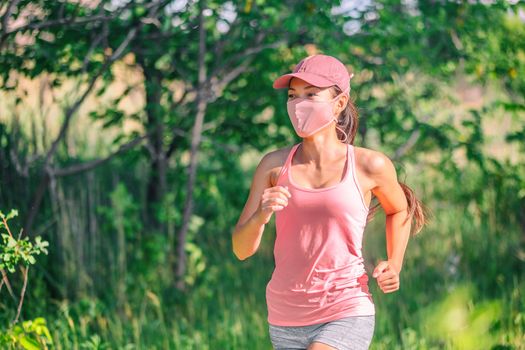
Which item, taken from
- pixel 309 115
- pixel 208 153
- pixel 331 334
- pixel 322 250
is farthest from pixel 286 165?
pixel 208 153

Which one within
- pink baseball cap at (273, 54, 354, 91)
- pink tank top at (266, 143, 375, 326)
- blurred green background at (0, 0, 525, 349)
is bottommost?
blurred green background at (0, 0, 525, 349)

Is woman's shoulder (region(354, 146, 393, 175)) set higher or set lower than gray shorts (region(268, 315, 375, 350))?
higher

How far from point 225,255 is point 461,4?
2410mm

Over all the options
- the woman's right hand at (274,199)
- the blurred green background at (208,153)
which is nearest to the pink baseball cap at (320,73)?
the woman's right hand at (274,199)

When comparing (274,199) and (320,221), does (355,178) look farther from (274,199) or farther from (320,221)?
(274,199)

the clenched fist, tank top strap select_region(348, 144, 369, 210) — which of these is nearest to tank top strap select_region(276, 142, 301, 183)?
tank top strap select_region(348, 144, 369, 210)

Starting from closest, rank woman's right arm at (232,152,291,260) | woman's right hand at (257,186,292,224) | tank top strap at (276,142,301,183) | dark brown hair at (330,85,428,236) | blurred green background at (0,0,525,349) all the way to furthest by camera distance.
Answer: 1. woman's right hand at (257,186,292,224)
2. woman's right arm at (232,152,291,260)
3. tank top strap at (276,142,301,183)
4. dark brown hair at (330,85,428,236)
5. blurred green background at (0,0,525,349)

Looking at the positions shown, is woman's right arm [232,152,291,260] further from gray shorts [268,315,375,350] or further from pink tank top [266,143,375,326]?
gray shorts [268,315,375,350]

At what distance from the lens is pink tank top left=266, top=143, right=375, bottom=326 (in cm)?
262

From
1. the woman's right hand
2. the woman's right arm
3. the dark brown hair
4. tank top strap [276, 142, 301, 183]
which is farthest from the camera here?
the dark brown hair

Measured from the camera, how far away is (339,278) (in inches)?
105

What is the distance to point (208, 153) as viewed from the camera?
608cm

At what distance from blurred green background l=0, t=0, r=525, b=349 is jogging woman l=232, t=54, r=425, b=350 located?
157cm

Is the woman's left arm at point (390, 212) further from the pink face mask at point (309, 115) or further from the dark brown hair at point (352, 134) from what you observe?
the pink face mask at point (309, 115)
